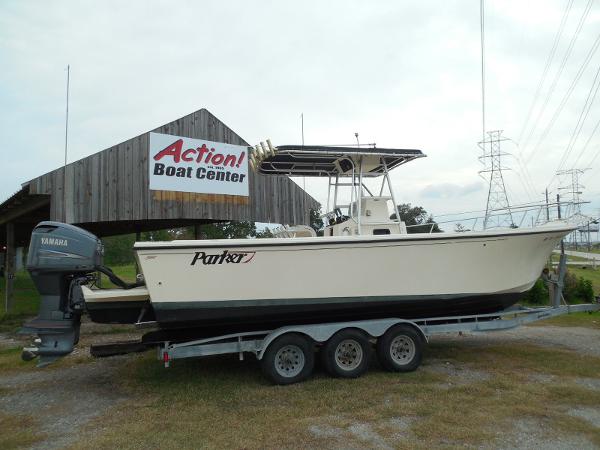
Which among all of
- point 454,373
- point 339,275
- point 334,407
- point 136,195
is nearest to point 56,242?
point 339,275

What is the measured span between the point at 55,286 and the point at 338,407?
→ 11.9ft

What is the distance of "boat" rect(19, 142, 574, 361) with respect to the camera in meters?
5.52

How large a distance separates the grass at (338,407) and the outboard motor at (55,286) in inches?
45.0

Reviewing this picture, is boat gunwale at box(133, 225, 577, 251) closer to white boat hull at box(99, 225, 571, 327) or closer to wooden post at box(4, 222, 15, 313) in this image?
white boat hull at box(99, 225, 571, 327)

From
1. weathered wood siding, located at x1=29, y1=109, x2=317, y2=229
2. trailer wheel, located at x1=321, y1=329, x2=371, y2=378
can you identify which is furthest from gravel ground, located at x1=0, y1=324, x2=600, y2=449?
weathered wood siding, located at x1=29, y1=109, x2=317, y2=229

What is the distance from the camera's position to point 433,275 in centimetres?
635

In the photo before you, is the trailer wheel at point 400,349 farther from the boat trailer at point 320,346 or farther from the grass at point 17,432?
the grass at point 17,432

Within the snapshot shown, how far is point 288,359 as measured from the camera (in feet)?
19.8

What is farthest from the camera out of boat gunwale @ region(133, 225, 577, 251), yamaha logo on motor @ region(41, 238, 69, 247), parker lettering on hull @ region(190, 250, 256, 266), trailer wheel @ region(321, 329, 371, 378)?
trailer wheel @ region(321, 329, 371, 378)

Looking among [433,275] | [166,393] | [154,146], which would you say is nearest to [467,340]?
[433,275]

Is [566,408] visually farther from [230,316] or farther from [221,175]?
[221,175]

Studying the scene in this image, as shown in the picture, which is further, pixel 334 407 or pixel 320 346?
pixel 320 346

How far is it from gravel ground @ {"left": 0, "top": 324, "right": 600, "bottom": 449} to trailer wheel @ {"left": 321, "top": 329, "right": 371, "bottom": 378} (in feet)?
3.70

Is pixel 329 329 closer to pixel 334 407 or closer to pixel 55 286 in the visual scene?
pixel 334 407
